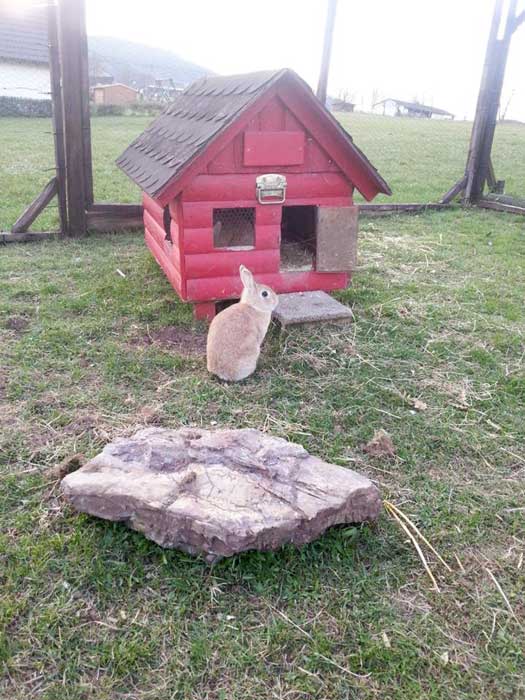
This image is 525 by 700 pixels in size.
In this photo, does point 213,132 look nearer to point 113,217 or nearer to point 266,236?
point 266,236

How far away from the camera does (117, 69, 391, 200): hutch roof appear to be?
4144mm

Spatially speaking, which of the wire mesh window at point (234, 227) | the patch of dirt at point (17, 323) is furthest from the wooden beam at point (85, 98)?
the patch of dirt at point (17, 323)

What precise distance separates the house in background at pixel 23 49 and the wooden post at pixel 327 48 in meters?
4.20

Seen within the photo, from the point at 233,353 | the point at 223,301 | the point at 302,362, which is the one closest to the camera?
the point at 233,353

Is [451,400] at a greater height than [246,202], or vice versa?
[246,202]

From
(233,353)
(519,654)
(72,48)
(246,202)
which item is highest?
(72,48)

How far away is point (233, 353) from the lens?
3719 millimetres

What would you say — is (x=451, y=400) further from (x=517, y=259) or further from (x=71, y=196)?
(x=71, y=196)

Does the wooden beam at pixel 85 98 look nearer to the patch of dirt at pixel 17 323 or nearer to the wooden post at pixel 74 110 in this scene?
the wooden post at pixel 74 110

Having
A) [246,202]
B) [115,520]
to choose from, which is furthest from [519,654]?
[246,202]

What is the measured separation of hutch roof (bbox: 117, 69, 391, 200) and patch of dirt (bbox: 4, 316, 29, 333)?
4.46 ft

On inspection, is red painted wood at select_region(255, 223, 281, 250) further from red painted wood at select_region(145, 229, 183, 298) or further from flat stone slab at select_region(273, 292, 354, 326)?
red painted wood at select_region(145, 229, 183, 298)

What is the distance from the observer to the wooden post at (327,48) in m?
7.82

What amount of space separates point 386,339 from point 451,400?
0.94 metres
